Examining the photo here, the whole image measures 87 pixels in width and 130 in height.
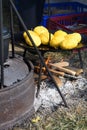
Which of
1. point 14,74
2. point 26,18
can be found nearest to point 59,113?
point 14,74

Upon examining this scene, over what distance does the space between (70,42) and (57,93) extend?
1.93 ft

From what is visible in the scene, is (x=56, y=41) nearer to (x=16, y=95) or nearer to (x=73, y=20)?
(x=16, y=95)

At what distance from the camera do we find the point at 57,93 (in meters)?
3.09

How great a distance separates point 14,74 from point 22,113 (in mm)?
355

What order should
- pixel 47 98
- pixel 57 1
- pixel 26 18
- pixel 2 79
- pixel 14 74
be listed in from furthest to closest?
pixel 57 1, pixel 26 18, pixel 47 98, pixel 14 74, pixel 2 79

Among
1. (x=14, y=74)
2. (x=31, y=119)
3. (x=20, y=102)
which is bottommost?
(x=31, y=119)

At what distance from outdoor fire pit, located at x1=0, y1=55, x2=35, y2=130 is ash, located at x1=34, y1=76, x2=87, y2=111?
24cm

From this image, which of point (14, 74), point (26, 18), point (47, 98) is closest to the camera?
point (14, 74)

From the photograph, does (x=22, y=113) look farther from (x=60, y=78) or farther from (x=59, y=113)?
(x=60, y=78)

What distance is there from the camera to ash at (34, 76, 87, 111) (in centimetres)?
291

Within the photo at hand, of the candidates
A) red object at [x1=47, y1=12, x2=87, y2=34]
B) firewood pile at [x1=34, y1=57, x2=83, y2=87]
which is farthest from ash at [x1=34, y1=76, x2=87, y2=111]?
red object at [x1=47, y1=12, x2=87, y2=34]

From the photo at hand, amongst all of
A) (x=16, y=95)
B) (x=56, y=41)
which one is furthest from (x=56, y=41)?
(x=16, y=95)

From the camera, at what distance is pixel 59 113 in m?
2.78

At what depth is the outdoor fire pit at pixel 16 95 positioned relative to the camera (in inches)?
93.4
